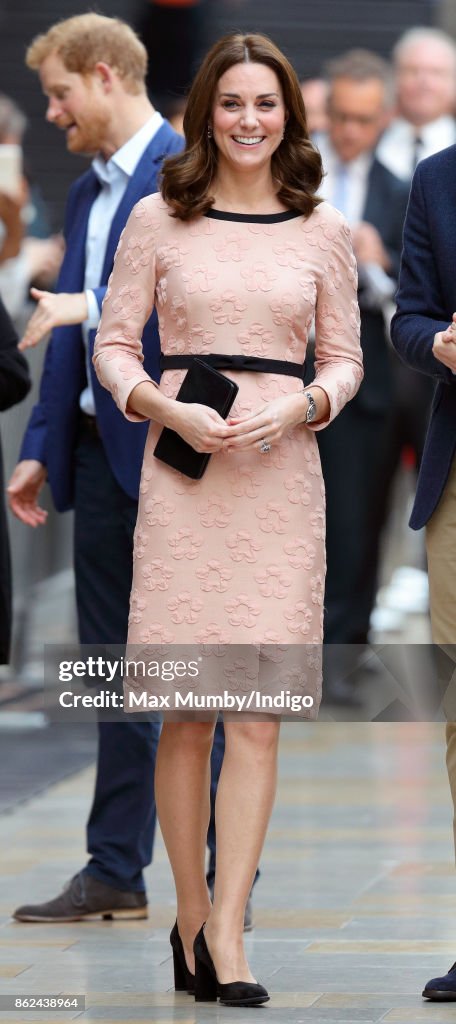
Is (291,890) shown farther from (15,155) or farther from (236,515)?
(15,155)

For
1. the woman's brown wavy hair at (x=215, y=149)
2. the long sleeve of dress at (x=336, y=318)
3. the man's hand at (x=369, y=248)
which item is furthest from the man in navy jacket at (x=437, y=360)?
the man's hand at (x=369, y=248)

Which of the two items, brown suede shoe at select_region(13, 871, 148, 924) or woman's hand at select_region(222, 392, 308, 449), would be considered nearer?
woman's hand at select_region(222, 392, 308, 449)

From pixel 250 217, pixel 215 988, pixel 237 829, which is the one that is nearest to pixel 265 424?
pixel 250 217

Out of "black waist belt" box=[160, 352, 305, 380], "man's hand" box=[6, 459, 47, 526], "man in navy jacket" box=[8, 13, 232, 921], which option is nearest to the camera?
"black waist belt" box=[160, 352, 305, 380]

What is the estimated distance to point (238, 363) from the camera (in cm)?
437

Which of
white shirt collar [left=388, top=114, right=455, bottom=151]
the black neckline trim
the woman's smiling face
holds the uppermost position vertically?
the woman's smiling face

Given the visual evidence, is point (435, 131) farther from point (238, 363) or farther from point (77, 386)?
point (238, 363)

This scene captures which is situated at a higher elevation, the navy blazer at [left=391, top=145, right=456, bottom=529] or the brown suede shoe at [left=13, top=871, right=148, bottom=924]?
the navy blazer at [left=391, top=145, right=456, bottom=529]

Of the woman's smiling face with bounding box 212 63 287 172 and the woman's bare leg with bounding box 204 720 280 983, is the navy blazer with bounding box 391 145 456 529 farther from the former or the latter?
the woman's bare leg with bounding box 204 720 280 983

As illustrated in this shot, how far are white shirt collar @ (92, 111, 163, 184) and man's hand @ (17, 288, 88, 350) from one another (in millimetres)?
485

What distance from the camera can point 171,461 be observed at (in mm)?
4367

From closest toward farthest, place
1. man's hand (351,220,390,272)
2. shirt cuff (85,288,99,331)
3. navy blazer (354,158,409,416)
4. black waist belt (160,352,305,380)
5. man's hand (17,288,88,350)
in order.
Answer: black waist belt (160,352,305,380) < man's hand (17,288,88,350) < shirt cuff (85,288,99,331) < man's hand (351,220,390,272) < navy blazer (354,158,409,416)

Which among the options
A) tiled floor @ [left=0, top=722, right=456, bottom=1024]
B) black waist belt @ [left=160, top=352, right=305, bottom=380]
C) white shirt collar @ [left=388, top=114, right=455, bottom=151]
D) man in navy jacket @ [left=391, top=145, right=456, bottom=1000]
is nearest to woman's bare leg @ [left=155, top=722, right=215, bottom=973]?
tiled floor @ [left=0, top=722, right=456, bottom=1024]

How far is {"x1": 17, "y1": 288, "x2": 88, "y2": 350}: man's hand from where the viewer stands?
4.91 m
